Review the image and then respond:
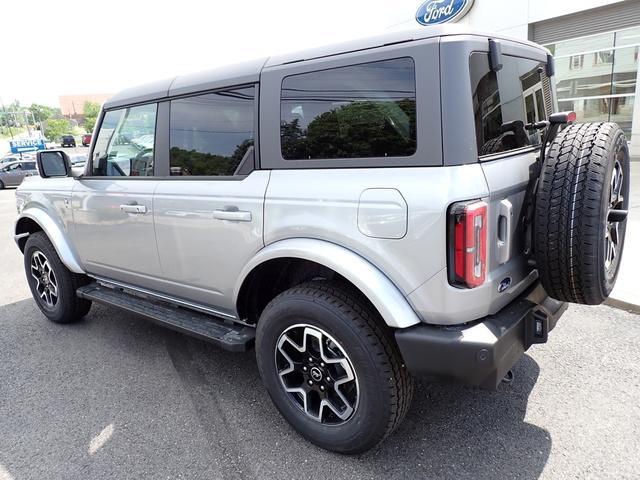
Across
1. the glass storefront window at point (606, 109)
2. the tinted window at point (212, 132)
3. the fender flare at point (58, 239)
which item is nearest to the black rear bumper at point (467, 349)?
the tinted window at point (212, 132)

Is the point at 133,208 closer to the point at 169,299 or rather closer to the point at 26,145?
the point at 169,299

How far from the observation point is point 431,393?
9.77 feet

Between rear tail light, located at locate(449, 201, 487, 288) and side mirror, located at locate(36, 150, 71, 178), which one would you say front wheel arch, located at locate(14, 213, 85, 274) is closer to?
side mirror, located at locate(36, 150, 71, 178)

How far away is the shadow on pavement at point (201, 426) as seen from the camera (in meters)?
2.38

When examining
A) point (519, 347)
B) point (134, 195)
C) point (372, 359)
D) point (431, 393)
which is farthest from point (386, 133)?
point (134, 195)

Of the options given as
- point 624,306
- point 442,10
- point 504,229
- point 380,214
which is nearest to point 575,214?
point 504,229

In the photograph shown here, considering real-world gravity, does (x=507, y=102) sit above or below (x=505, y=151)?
above

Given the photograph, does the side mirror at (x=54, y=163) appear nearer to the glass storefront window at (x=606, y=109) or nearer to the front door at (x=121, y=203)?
the front door at (x=121, y=203)

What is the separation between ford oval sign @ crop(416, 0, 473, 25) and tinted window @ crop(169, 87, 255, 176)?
48.3 feet

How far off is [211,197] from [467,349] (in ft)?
5.50

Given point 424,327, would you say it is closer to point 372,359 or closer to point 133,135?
point 372,359

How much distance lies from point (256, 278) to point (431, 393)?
1.34 meters

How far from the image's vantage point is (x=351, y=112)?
89.1 inches

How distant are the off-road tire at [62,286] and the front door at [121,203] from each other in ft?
1.10
